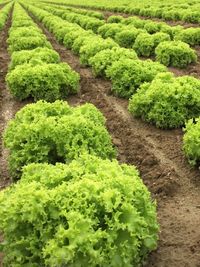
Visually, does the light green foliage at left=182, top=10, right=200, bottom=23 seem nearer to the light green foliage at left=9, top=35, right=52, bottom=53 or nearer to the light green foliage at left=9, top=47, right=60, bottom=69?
the light green foliage at left=9, top=35, right=52, bottom=53

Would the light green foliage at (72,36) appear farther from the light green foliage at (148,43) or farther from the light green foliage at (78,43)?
the light green foliage at (148,43)

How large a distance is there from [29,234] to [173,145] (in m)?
5.22

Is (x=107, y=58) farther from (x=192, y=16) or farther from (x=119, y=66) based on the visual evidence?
(x=192, y=16)

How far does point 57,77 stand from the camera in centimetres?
1329

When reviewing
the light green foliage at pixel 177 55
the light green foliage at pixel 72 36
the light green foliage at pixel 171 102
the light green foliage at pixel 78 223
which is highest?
the light green foliage at pixel 78 223

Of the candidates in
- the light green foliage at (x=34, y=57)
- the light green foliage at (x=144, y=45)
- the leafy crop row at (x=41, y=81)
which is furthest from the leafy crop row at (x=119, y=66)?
the light green foliage at (x=144, y=45)

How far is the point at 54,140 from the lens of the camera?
313 inches

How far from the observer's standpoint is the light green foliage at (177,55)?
16.5 m

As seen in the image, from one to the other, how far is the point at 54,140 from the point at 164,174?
225cm

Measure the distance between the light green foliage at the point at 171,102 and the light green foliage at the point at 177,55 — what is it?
5553 mm

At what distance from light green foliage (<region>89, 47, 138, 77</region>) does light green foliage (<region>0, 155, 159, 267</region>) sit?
9116mm

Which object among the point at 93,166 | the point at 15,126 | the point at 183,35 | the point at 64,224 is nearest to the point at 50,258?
the point at 64,224

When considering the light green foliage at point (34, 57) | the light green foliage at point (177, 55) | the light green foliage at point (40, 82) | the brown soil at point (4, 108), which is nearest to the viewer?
the brown soil at point (4, 108)

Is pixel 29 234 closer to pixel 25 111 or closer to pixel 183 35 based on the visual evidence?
pixel 25 111
